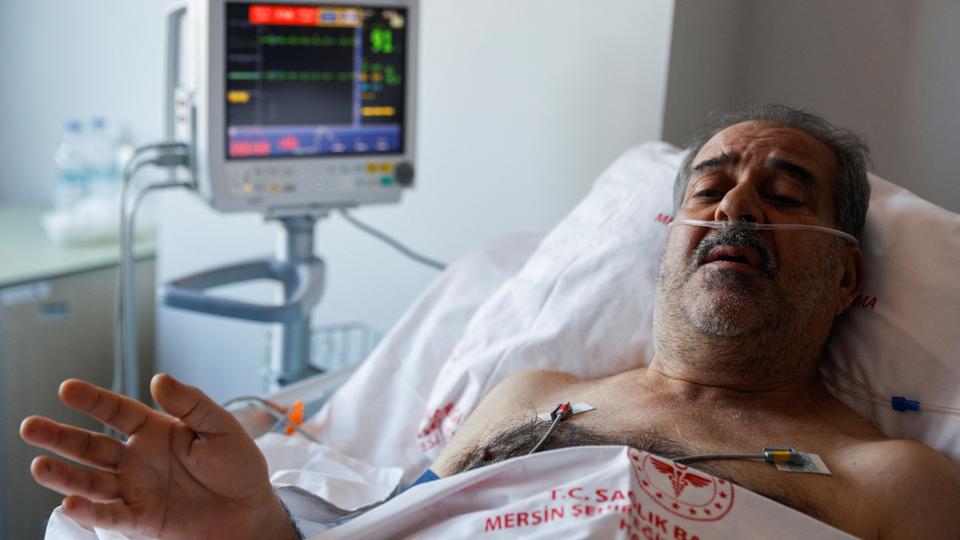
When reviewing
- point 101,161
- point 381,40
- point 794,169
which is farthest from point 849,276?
point 101,161

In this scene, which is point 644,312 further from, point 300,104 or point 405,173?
point 300,104

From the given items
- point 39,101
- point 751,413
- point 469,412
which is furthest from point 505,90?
point 39,101

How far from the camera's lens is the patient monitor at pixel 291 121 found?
1767 millimetres

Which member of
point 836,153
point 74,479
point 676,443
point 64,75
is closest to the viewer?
point 74,479

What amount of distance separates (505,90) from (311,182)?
0.48 meters

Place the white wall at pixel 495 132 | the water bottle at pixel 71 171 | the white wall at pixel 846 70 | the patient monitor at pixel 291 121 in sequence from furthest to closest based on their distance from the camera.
A: 1. the water bottle at pixel 71 171
2. the white wall at pixel 495 132
3. the patient monitor at pixel 291 121
4. the white wall at pixel 846 70

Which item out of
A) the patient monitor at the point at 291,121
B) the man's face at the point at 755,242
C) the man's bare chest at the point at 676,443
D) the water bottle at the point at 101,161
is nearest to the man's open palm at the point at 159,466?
the man's bare chest at the point at 676,443

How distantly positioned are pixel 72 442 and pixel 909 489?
0.93 m

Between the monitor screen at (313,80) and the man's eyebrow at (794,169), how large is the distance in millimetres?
799

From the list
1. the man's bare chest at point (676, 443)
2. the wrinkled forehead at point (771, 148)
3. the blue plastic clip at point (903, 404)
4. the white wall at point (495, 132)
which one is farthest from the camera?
the white wall at point (495, 132)

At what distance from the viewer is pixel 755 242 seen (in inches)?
52.9

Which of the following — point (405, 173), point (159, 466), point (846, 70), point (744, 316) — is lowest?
point (159, 466)

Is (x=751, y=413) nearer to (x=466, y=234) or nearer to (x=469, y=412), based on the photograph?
(x=469, y=412)

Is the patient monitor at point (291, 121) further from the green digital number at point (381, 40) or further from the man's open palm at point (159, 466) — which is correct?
the man's open palm at point (159, 466)
